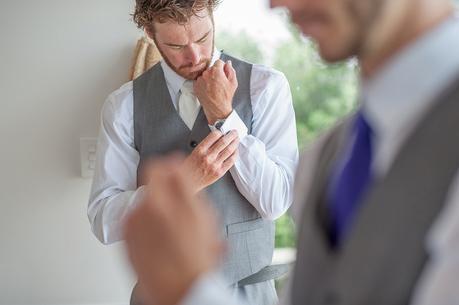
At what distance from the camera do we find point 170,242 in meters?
0.59

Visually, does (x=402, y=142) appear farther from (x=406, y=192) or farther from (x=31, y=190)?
(x=31, y=190)

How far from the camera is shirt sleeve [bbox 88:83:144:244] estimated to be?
1.61m

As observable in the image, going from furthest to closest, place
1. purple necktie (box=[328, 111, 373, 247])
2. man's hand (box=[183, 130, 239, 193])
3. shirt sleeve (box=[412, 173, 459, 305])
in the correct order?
man's hand (box=[183, 130, 239, 193]) < purple necktie (box=[328, 111, 373, 247]) < shirt sleeve (box=[412, 173, 459, 305])

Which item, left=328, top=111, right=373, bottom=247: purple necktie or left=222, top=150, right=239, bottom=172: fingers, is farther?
left=222, top=150, right=239, bottom=172: fingers

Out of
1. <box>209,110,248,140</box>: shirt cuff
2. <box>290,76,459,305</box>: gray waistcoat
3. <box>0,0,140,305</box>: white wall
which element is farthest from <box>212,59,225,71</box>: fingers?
<box>290,76,459,305</box>: gray waistcoat

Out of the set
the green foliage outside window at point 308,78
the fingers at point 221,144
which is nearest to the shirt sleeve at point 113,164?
the fingers at point 221,144

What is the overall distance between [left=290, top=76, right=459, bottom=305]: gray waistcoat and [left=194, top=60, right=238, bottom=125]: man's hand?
0.97 meters

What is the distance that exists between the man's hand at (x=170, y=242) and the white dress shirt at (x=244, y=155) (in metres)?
0.92

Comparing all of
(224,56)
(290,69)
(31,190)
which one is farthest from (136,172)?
(290,69)

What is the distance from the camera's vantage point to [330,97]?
208 centimetres

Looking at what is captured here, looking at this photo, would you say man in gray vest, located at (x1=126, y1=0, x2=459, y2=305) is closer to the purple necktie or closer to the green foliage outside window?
the purple necktie

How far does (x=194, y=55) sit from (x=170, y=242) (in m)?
1.03

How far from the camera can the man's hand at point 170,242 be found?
0.59m

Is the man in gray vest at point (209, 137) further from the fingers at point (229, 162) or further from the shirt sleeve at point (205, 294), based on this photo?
the shirt sleeve at point (205, 294)
